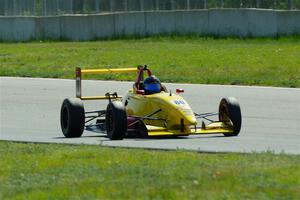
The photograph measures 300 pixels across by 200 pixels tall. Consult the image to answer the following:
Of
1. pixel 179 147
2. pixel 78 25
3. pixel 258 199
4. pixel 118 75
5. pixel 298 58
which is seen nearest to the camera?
pixel 258 199

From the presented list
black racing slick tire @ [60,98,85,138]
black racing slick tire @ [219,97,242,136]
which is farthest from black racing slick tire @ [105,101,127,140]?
black racing slick tire @ [219,97,242,136]

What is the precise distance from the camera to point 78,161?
11289 millimetres

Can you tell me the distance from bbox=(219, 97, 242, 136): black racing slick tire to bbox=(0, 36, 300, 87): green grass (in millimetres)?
7109

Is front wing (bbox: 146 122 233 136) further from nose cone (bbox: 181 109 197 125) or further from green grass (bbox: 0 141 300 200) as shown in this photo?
green grass (bbox: 0 141 300 200)

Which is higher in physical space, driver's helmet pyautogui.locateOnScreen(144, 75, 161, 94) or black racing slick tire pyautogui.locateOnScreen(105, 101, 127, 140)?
driver's helmet pyautogui.locateOnScreen(144, 75, 161, 94)

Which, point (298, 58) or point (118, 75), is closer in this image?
point (118, 75)

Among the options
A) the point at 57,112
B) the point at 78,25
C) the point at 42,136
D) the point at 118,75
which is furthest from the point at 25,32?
the point at 42,136

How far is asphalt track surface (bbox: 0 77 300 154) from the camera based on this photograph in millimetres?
13578

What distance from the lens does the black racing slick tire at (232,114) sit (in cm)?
1441

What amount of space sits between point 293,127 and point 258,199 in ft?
22.5

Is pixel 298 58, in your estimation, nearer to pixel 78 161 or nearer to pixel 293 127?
pixel 293 127

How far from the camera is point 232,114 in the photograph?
1443cm

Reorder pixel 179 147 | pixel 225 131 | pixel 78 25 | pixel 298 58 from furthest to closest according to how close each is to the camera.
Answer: pixel 78 25 < pixel 298 58 < pixel 225 131 < pixel 179 147

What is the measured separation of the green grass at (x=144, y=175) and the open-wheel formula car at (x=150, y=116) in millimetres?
1641
